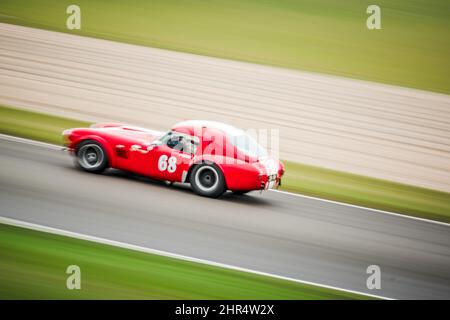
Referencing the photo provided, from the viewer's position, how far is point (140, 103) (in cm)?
1703

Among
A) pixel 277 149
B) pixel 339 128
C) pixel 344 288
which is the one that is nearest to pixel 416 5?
pixel 339 128

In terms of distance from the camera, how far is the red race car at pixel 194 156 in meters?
10.8

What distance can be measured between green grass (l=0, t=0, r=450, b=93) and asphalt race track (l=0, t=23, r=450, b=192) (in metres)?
0.92

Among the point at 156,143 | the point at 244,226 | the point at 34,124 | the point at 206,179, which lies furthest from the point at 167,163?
the point at 34,124

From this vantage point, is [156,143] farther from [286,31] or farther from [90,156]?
[286,31]

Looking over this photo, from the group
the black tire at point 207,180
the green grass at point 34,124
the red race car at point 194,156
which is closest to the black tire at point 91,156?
the red race car at point 194,156

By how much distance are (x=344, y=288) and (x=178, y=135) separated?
4.24m

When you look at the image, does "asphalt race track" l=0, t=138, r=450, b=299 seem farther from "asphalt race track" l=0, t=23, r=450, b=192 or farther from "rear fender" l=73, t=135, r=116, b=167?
"asphalt race track" l=0, t=23, r=450, b=192

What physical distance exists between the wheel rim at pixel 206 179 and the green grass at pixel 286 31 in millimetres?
10528

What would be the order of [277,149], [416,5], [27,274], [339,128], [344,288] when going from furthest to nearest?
[416,5] → [339,128] → [277,149] → [344,288] → [27,274]

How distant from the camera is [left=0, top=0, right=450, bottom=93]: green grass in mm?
21094

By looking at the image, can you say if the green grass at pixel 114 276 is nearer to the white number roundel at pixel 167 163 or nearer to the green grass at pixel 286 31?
the white number roundel at pixel 167 163
